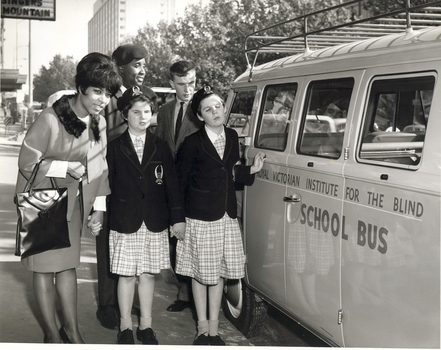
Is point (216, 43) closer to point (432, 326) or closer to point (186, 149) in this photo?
point (186, 149)

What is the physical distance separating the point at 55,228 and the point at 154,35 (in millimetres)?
18516

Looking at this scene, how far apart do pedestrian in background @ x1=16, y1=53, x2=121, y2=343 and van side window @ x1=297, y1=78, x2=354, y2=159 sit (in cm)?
124

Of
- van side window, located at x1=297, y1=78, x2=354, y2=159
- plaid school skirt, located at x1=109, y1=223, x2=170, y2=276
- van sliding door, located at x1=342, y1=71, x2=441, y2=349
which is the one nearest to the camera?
van sliding door, located at x1=342, y1=71, x2=441, y2=349

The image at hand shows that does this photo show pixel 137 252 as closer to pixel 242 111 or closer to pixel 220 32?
pixel 242 111

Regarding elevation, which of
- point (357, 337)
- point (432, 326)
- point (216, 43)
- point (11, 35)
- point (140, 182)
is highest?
point (216, 43)

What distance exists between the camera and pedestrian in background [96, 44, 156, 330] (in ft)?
14.9

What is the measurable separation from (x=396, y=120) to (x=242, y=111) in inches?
74.4

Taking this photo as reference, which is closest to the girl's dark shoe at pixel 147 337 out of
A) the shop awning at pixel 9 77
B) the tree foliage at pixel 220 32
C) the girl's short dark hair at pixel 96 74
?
the girl's short dark hair at pixel 96 74

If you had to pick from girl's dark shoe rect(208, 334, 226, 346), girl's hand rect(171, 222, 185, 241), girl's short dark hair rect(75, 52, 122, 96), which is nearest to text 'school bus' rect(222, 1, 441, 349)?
girl's dark shoe rect(208, 334, 226, 346)

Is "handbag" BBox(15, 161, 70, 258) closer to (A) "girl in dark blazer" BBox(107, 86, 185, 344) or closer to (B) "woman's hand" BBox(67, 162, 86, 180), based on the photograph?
(B) "woman's hand" BBox(67, 162, 86, 180)

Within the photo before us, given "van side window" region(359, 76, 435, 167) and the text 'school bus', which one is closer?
the text 'school bus'

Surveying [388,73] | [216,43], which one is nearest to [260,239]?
[388,73]

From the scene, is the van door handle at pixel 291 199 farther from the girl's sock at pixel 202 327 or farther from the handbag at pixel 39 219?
the handbag at pixel 39 219

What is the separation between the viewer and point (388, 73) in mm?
2875
